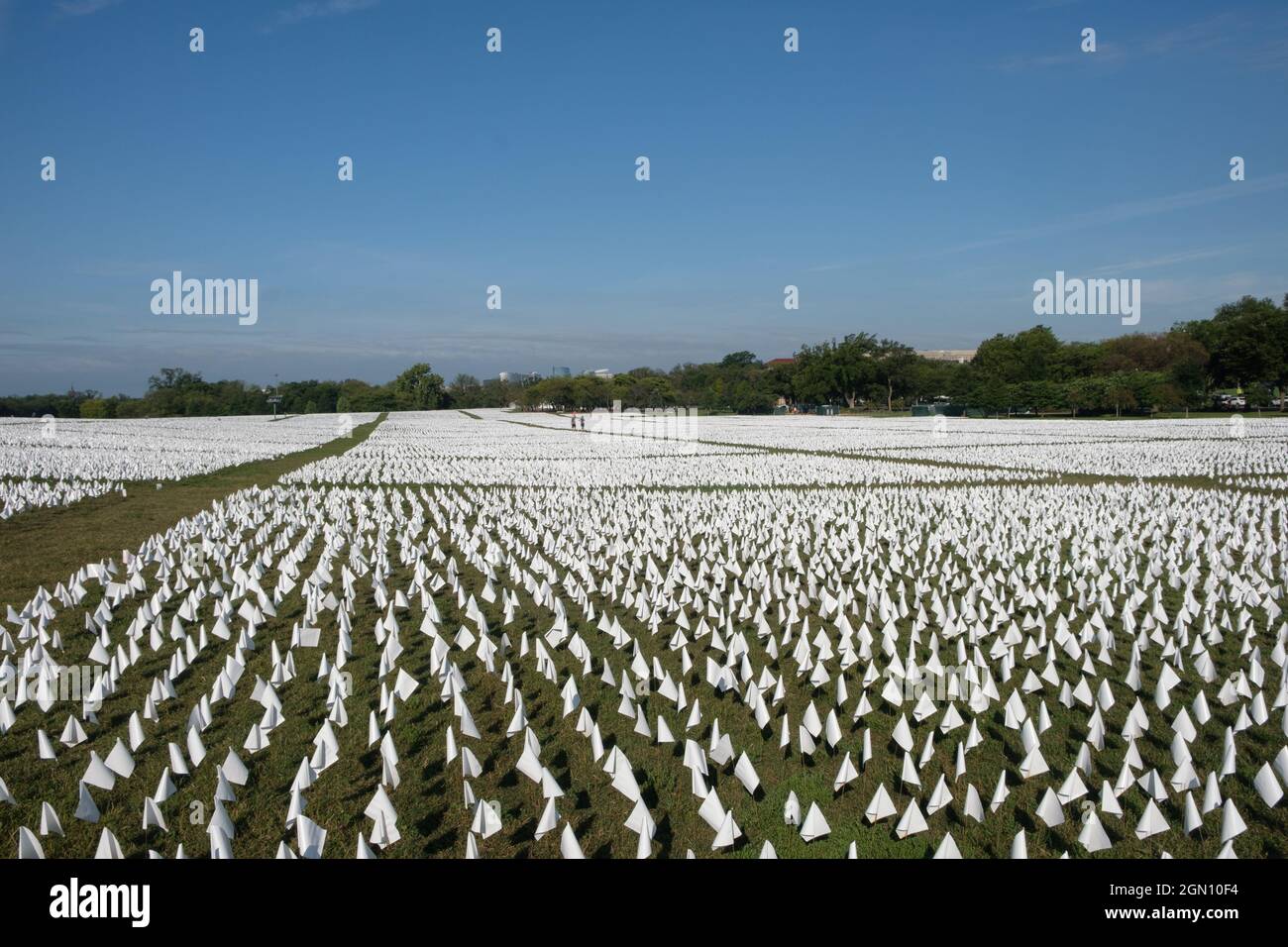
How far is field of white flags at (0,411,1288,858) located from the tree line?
75.7 meters

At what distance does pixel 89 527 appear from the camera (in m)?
15.6

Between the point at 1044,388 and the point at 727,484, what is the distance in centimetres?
7242

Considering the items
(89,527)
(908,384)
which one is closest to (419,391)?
(908,384)

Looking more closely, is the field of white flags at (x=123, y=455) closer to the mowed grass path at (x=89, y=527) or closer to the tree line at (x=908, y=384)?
the mowed grass path at (x=89, y=527)

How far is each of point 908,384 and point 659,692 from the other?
106276mm

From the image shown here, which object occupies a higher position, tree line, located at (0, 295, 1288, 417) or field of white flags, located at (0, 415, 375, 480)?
tree line, located at (0, 295, 1288, 417)

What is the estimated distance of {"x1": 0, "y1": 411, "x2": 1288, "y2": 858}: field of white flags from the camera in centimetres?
452

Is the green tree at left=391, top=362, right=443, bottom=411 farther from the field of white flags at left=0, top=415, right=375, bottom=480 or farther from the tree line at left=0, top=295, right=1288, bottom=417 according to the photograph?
the field of white flags at left=0, top=415, right=375, bottom=480

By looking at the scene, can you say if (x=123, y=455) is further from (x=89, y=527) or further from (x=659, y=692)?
(x=659, y=692)

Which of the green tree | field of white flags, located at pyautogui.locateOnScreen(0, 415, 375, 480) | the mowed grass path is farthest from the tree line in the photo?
the mowed grass path

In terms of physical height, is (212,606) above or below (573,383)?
below

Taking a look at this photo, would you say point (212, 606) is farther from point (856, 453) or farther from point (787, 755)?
point (856, 453)

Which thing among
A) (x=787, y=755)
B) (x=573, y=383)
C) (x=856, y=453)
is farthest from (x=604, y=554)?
(x=573, y=383)

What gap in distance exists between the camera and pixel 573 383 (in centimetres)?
12888
